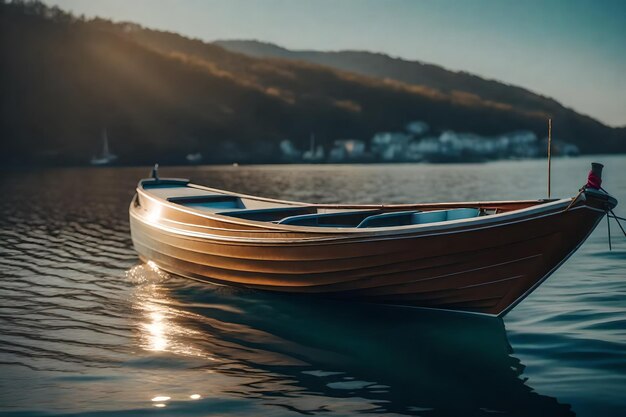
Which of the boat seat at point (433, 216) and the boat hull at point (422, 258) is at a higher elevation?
the boat seat at point (433, 216)

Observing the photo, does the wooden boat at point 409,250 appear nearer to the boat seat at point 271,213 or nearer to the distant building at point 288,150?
the boat seat at point 271,213

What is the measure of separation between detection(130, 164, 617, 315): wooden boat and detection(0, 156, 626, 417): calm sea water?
2.29ft

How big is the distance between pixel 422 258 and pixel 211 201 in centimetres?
935

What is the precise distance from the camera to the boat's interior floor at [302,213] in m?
12.6

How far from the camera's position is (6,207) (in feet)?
113

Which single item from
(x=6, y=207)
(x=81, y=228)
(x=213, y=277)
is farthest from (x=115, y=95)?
(x=213, y=277)

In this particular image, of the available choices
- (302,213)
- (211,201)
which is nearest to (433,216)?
(302,213)

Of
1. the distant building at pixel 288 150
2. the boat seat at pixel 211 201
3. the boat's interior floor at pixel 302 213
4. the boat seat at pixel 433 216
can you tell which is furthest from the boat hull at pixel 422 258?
the distant building at pixel 288 150

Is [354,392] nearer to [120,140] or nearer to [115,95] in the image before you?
[120,140]

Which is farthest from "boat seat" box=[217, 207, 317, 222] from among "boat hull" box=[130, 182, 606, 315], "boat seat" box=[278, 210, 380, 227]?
"boat hull" box=[130, 182, 606, 315]

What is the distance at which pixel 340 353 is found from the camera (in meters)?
9.87

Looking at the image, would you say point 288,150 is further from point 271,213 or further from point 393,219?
point 393,219

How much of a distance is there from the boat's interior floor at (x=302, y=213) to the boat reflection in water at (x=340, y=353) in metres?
1.94

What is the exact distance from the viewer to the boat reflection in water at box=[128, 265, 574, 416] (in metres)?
7.88
